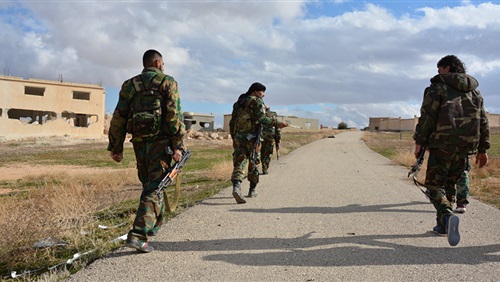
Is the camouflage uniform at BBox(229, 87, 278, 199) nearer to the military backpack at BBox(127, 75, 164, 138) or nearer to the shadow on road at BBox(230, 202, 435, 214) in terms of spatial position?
the shadow on road at BBox(230, 202, 435, 214)

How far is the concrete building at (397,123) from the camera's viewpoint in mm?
87688

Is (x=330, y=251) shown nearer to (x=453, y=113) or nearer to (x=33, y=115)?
(x=453, y=113)

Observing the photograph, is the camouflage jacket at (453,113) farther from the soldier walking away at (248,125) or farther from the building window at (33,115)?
the building window at (33,115)

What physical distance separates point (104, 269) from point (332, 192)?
225 inches

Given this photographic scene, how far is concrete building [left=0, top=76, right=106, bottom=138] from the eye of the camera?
40.3 meters

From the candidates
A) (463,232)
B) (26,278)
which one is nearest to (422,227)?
(463,232)

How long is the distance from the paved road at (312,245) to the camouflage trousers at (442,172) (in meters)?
0.43

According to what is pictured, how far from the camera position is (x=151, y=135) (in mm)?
4445

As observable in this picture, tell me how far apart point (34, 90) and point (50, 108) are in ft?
10.6

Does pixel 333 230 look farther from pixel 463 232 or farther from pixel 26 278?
pixel 26 278

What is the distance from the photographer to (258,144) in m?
7.54

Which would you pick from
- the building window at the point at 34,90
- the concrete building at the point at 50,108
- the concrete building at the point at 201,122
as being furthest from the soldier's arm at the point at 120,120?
the concrete building at the point at 201,122

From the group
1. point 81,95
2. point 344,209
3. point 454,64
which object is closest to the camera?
point 454,64

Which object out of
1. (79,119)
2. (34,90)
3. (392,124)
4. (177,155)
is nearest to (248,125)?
(177,155)
